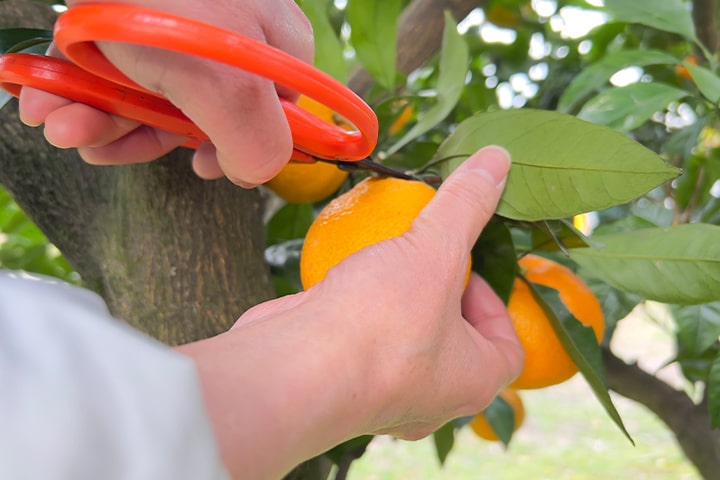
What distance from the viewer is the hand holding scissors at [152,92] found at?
269 millimetres

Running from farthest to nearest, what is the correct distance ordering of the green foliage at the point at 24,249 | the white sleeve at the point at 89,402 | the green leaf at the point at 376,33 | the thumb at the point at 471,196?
the green foliage at the point at 24,249 < the green leaf at the point at 376,33 < the thumb at the point at 471,196 < the white sleeve at the point at 89,402

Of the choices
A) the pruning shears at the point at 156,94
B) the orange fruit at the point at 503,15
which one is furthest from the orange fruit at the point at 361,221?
the orange fruit at the point at 503,15

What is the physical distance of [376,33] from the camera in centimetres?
60

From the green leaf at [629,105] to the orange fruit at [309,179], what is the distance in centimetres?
20

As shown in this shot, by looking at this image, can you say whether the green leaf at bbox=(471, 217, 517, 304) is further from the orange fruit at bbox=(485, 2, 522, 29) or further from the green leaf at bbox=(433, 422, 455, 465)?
the orange fruit at bbox=(485, 2, 522, 29)

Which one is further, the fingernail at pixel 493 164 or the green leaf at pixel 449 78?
the green leaf at pixel 449 78

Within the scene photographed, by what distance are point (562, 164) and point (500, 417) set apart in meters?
0.40

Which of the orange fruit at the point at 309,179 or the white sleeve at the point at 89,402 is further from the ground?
the white sleeve at the point at 89,402

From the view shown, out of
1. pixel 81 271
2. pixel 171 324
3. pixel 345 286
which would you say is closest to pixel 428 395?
pixel 345 286

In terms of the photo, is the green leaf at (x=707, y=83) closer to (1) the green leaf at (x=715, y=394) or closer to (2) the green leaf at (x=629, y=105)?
(2) the green leaf at (x=629, y=105)

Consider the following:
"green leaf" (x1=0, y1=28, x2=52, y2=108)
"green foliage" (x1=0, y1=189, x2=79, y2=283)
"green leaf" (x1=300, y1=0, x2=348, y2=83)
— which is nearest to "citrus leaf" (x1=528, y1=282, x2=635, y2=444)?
"green leaf" (x1=300, y1=0, x2=348, y2=83)

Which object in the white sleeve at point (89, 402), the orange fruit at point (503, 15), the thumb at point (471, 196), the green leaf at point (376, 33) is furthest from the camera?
the orange fruit at point (503, 15)

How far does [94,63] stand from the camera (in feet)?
1.09

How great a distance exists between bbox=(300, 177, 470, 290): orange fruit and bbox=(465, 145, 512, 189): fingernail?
4 centimetres
